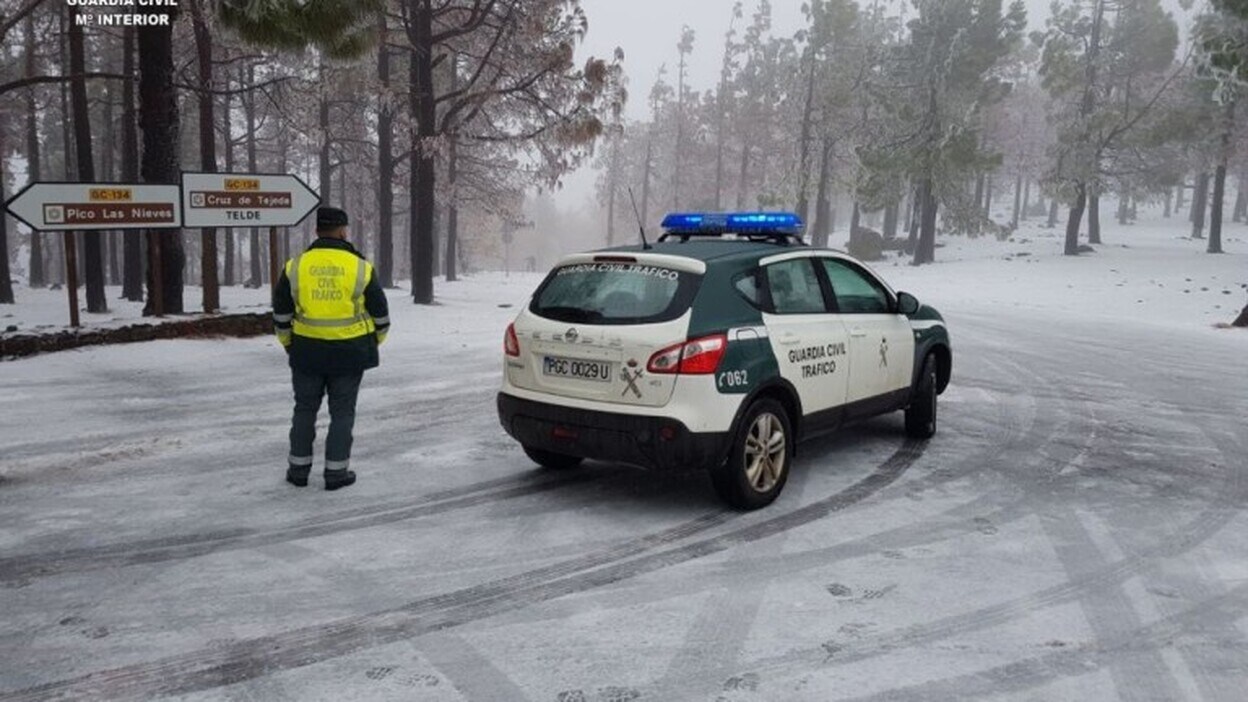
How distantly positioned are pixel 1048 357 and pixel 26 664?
13.0 meters

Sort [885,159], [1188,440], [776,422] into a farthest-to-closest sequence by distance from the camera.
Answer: [885,159], [1188,440], [776,422]

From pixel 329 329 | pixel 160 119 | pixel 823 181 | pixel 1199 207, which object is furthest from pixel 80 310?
pixel 1199 207

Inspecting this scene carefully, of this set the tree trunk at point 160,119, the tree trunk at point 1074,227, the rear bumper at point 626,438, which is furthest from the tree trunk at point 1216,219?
the rear bumper at point 626,438

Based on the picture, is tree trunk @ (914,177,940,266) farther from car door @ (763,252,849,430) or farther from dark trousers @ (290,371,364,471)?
dark trousers @ (290,371,364,471)

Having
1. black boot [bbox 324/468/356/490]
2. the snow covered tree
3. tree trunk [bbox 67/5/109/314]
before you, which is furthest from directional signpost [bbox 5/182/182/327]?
the snow covered tree

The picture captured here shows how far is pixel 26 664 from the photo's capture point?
360 cm

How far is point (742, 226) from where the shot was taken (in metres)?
6.75

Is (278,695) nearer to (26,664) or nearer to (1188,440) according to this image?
(26,664)

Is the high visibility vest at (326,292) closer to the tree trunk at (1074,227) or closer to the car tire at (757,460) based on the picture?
the car tire at (757,460)

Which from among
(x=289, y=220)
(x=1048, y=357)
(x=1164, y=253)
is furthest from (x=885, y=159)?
(x=289, y=220)

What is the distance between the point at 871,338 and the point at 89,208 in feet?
35.2

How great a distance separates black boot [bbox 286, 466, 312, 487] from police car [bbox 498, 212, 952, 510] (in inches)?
55.8

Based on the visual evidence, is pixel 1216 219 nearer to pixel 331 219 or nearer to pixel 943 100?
pixel 943 100

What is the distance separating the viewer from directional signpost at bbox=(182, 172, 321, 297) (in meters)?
13.1
